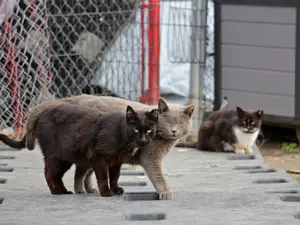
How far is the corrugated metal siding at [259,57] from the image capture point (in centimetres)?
873

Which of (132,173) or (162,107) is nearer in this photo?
(162,107)

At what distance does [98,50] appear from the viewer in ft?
31.0

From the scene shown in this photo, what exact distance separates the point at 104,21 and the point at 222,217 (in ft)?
16.5

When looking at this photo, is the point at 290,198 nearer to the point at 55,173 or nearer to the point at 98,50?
the point at 55,173

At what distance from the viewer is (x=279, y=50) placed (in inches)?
346

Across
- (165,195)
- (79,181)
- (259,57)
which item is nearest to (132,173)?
(79,181)

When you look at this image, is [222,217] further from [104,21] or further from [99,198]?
[104,21]

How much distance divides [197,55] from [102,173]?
4.43 metres

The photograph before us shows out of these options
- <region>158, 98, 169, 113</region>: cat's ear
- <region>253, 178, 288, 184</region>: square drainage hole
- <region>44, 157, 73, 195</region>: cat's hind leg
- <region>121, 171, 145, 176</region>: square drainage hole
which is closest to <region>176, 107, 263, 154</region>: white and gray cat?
<region>121, 171, 145, 176</region>: square drainage hole

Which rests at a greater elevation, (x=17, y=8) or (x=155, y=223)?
(x=17, y=8)

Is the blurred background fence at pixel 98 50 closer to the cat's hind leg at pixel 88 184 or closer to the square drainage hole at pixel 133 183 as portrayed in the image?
the square drainage hole at pixel 133 183

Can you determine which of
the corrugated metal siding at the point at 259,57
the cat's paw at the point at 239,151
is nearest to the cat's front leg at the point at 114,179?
the cat's paw at the point at 239,151

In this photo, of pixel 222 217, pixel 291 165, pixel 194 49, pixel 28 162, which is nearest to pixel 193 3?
pixel 194 49

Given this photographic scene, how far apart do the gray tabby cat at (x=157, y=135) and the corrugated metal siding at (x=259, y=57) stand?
A: 3.04m
